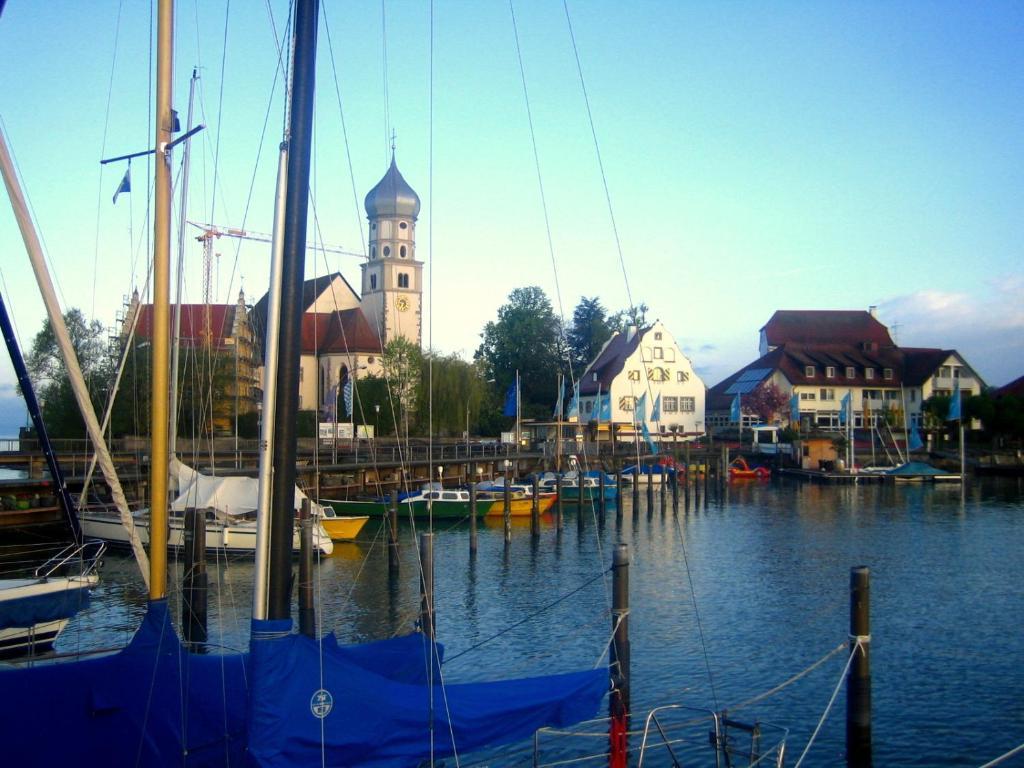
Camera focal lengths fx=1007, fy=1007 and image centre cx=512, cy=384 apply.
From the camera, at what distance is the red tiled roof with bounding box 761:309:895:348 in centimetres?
10894

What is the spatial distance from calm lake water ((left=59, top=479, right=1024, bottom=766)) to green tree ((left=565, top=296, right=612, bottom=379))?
6350 cm

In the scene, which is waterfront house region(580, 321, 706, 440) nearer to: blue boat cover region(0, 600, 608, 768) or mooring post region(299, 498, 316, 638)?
mooring post region(299, 498, 316, 638)

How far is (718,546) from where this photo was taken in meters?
40.8

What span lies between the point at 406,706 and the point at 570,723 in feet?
5.42

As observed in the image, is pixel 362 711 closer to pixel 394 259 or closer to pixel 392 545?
pixel 392 545

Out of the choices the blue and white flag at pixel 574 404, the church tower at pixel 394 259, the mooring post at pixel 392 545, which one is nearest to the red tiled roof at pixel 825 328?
the church tower at pixel 394 259

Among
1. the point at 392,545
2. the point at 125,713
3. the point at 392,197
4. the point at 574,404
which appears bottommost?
the point at 392,545

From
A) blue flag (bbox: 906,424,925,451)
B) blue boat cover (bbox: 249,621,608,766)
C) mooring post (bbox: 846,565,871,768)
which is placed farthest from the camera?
blue flag (bbox: 906,424,925,451)

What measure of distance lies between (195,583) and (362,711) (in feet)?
42.2

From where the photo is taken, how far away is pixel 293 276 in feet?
32.1

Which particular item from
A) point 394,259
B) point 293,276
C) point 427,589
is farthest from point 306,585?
point 394,259

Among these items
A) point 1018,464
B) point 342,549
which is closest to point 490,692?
point 342,549

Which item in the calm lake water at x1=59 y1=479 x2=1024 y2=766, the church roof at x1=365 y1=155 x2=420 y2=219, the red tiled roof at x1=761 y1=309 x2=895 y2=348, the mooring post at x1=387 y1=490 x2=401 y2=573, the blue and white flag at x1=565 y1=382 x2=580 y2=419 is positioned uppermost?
the church roof at x1=365 y1=155 x2=420 y2=219

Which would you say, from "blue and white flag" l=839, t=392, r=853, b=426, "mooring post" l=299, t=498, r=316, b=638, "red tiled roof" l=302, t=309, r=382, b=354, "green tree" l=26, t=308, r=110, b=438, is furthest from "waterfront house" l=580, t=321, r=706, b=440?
"mooring post" l=299, t=498, r=316, b=638
